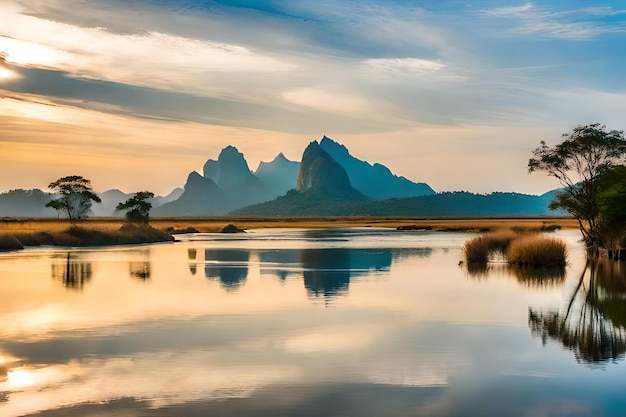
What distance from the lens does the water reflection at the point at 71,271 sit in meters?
31.7

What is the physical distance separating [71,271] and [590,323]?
2681cm

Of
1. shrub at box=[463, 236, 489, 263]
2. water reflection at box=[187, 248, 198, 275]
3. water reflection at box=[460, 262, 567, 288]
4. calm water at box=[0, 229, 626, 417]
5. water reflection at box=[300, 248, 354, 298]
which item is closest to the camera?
calm water at box=[0, 229, 626, 417]

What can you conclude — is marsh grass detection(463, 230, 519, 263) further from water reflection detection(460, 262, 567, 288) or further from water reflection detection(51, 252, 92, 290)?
water reflection detection(51, 252, 92, 290)

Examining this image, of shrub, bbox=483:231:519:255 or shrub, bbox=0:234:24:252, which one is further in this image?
shrub, bbox=0:234:24:252

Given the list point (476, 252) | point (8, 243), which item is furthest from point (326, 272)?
point (8, 243)

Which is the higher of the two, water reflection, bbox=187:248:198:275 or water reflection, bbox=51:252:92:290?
water reflection, bbox=51:252:92:290

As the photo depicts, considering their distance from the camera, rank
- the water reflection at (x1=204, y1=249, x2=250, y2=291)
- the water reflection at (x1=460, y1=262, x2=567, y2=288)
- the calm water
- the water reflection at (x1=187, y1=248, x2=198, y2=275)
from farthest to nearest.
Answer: the water reflection at (x1=187, y1=248, x2=198, y2=275), the water reflection at (x1=204, y1=249, x2=250, y2=291), the water reflection at (x1=460, y1=262, x2=567, y2=288), the calm water

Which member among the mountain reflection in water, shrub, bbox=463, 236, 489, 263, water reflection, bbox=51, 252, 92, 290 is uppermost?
shrub, bbox=463, 236, 489, 263

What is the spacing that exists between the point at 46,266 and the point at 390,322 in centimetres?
2678

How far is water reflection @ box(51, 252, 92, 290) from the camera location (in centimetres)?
3172

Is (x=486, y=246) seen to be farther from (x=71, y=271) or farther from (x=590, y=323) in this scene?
(x=71, y=271)

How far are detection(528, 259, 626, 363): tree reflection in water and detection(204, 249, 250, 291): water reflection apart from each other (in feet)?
43.1

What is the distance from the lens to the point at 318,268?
3925cm

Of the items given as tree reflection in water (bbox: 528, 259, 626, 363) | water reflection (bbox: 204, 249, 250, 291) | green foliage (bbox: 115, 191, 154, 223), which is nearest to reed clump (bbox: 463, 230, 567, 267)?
tree reflection in water (bbox: 528, 259, 626, 363)
